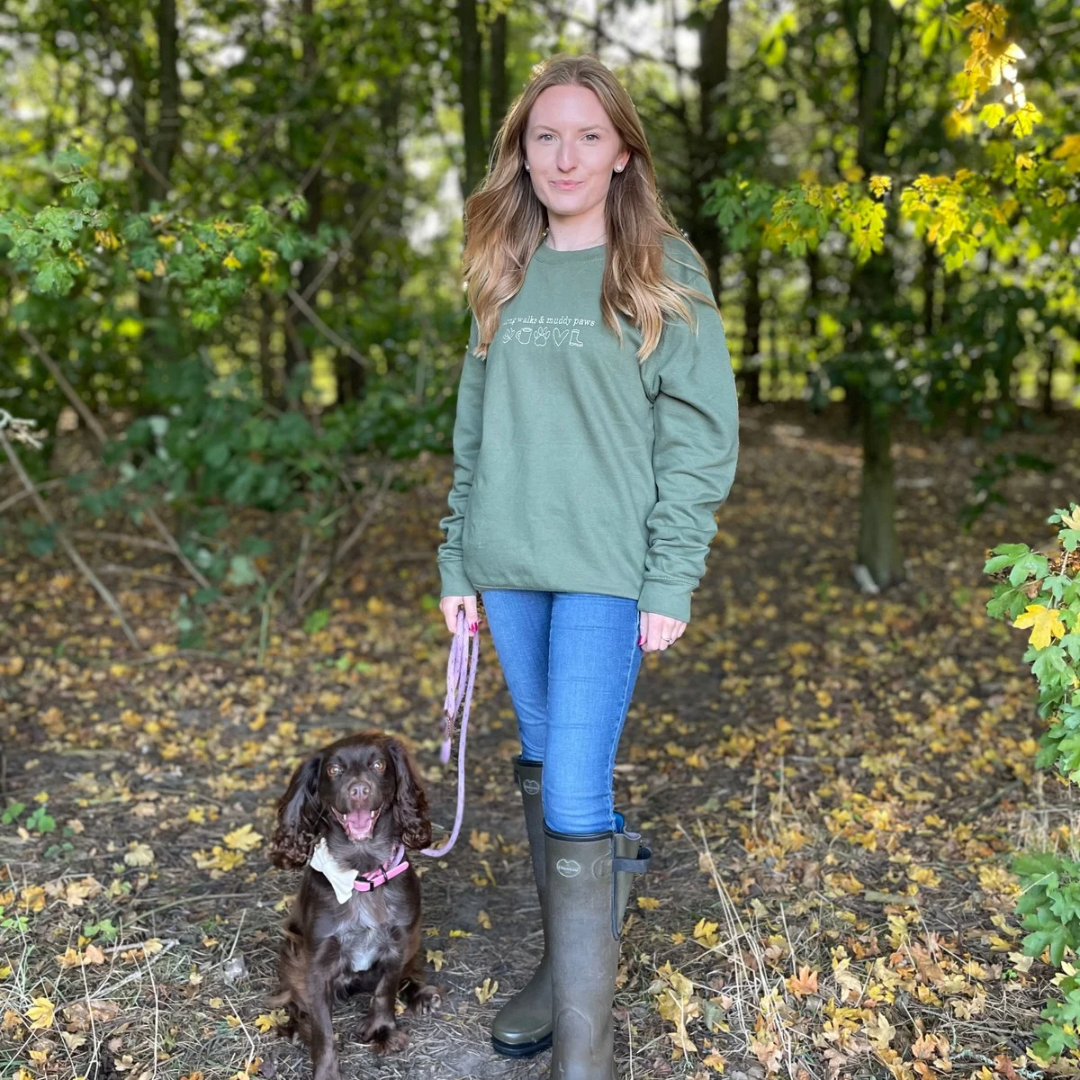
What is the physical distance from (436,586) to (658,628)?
4420mm

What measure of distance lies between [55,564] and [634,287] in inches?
218

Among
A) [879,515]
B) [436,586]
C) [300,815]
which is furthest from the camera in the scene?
[436,586]

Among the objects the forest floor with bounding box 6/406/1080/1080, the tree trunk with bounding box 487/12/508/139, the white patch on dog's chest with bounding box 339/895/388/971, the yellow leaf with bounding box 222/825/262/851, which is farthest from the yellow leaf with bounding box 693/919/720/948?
the tree trunk with bounding box 487/12/508/139

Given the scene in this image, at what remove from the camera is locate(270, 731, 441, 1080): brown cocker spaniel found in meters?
2.80

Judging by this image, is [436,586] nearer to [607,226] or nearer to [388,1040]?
[388,1040]

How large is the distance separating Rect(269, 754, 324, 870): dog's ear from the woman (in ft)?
2.23

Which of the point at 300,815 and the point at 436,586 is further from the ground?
the point at 300,815

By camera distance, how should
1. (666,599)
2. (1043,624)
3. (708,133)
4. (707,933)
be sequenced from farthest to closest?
1. (708,133)
2. (707,933)
3. (666,599)
4. (1043,624)

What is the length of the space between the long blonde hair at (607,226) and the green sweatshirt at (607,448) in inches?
1.7

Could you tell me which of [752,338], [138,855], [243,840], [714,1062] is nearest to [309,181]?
[243,840]

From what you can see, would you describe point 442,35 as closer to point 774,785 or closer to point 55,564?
point 55,564

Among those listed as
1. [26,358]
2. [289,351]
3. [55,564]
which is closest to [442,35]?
[289,351]

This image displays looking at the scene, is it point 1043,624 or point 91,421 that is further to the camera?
point 91,421

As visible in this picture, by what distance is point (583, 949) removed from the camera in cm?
258
